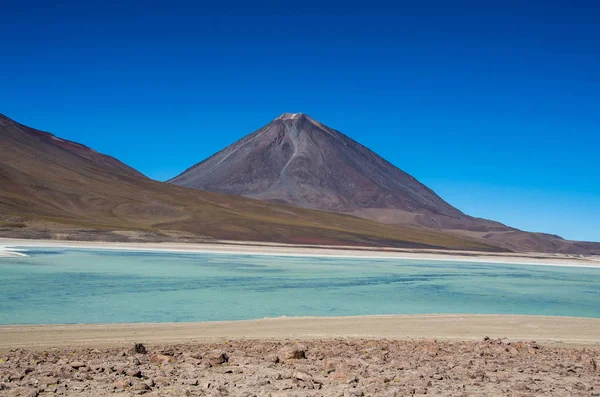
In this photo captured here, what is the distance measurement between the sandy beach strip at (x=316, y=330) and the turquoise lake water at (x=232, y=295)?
231cm

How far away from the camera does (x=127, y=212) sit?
116688 mm

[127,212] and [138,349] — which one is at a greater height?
[127,212]

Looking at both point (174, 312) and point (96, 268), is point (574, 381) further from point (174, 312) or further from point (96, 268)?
point (96, 268)

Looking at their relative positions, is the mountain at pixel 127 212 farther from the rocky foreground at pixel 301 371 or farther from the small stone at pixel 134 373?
the small stone at pixel 134 373

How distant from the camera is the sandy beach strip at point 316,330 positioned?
1297 centimetres

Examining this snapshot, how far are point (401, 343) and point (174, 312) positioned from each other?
27.9 ft

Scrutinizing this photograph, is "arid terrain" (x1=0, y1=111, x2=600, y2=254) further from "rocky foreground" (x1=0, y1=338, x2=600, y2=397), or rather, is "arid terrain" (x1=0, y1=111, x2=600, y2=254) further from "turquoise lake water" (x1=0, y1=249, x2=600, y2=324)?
"rocky foreground" (x1=0, y1=338, x2=600, y2=397)

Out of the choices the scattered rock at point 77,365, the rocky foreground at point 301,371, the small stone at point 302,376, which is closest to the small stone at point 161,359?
the rocky foreground at point 301,371

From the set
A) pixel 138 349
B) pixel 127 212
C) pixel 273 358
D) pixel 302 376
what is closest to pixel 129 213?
pixel 127 212

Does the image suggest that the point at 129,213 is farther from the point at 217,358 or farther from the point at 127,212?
the point at 217,358

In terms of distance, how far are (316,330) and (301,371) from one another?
614 cm

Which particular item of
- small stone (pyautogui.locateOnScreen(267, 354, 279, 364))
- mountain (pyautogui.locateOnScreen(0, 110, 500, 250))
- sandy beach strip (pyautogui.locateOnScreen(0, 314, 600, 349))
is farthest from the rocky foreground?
mountain (pyautogui.locateOnScreen(0, 110, 500, 250))

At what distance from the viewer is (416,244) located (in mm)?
114812

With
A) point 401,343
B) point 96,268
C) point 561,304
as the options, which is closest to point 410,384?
point 401,343
